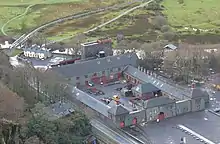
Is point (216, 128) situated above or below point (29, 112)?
below

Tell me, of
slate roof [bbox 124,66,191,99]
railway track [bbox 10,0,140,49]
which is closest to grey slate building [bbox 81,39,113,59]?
slate roof [bbox 124,66,191,99]

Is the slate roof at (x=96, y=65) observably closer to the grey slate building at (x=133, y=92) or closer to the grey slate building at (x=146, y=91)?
the grey slate building at (x=133, y=92)

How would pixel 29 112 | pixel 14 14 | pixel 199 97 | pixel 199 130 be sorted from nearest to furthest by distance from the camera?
pixel 29 112 → pixel 199 130 → pixel 199 97 → pixel 14 14

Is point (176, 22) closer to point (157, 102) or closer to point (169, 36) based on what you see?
point (169, 36)

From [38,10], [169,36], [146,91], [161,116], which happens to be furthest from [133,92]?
[38,10]

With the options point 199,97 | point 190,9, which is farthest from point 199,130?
point 190,9

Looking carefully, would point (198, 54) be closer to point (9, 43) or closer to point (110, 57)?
point (110, 57)
